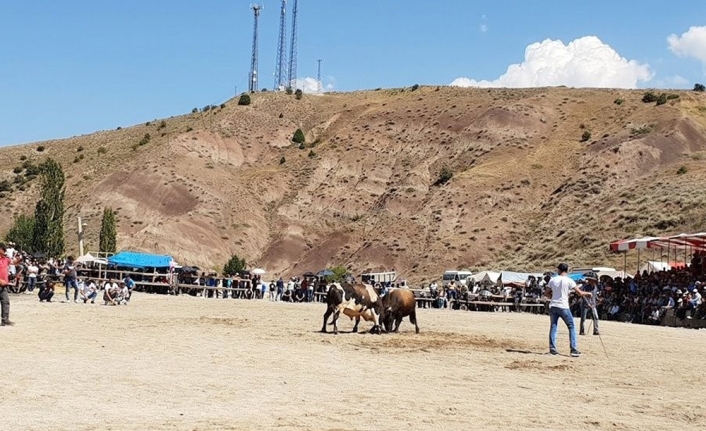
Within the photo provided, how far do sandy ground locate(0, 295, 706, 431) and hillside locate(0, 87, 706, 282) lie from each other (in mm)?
51646

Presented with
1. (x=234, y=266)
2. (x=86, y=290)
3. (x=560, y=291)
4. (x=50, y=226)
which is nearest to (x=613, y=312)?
(x=560, y=291)

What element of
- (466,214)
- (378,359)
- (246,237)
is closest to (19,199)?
(246,237)

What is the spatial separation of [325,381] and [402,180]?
89.8 m

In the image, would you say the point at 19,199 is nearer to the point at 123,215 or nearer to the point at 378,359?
the point at 123,215

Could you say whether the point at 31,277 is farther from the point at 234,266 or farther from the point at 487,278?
the point at 234,266

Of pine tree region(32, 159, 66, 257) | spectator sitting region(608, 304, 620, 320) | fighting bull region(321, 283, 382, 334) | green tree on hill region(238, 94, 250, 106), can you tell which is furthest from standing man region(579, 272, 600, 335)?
green tree on hill region(238, 94, 250, 106)

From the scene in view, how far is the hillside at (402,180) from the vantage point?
83500 millimetres

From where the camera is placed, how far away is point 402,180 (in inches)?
4092

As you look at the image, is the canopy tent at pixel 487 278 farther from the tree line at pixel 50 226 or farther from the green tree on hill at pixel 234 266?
the tree line at pixel 50 226

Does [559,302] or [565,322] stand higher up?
[559,302]

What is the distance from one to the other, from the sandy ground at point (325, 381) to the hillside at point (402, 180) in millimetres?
51646

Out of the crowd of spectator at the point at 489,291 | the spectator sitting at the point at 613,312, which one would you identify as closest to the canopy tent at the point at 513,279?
the crowd of spectator at the point at 489,291

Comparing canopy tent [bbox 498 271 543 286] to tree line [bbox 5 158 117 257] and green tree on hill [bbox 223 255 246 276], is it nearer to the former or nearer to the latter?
green tree on hill [bbox 223 255 246 276]

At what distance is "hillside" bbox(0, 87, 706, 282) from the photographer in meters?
83.5
